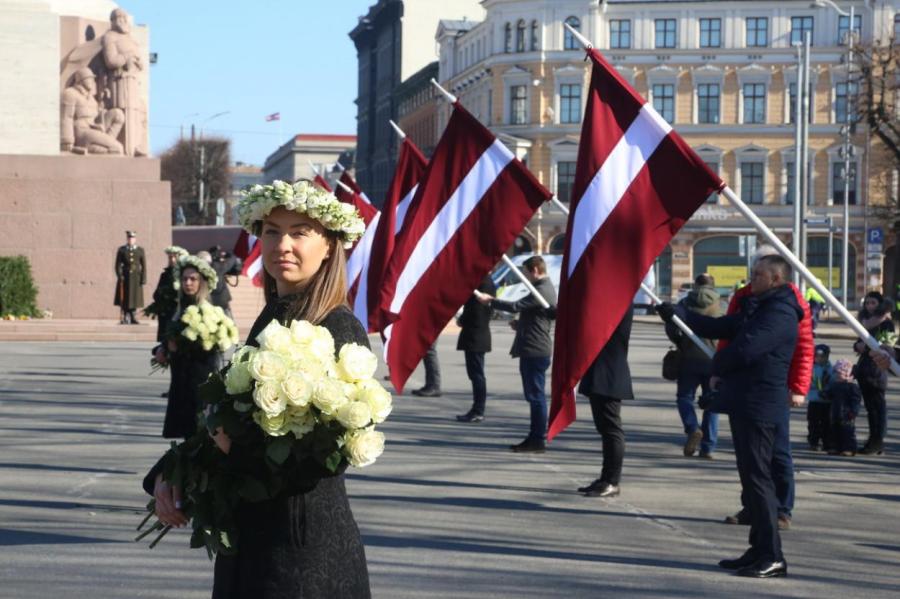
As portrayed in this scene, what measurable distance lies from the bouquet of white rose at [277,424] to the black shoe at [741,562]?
473cm

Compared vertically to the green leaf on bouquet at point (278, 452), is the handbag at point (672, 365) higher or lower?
lower

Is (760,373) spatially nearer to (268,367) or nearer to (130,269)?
(268,367)

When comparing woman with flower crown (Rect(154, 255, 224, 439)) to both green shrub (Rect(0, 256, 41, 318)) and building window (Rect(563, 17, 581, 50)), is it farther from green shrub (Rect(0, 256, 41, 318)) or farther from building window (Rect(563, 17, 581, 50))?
building window (Rect(563, 17, 581, 50))

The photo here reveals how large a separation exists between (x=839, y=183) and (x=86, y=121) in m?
52.0

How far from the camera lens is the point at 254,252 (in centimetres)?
2523

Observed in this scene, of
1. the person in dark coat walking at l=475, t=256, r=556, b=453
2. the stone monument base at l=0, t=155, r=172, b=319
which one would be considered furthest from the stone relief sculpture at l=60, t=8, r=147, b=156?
the person in dark coat walking at l=475, t=256, r=556, b=453

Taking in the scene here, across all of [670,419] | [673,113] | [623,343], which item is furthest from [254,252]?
[673,113]

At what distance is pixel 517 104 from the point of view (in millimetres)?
85750

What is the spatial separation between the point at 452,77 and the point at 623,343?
86.2 metres

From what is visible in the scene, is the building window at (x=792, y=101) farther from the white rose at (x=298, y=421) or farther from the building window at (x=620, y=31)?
the white rose at (x=298, y=421)

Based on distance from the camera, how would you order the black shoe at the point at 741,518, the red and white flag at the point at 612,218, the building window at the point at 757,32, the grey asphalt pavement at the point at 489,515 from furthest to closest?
the building window at the point at 757,32 < the black shoe at the point at 741,518 < the red and white flag at the point at 612,218 < the grey asphalt pavement at the point at 489,515

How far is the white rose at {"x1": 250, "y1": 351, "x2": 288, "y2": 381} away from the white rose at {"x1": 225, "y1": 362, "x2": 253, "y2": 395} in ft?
0.11

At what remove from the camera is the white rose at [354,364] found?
4.48 meters

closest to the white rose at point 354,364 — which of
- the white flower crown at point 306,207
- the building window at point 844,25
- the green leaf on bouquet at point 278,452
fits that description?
the green leaf on bouquet at point 278,452
